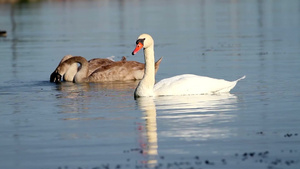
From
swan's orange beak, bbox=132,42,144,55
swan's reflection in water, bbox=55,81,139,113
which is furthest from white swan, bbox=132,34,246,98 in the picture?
swan's reflection in water, bbox=55,81,139,113

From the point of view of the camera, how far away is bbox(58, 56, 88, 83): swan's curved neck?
21.1 meters

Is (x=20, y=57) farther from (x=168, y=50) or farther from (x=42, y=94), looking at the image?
(x=42, y=94)

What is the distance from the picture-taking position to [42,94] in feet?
58.0

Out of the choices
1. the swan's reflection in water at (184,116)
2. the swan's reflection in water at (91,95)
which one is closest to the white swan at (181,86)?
the swan's reflection in water at (184,116)

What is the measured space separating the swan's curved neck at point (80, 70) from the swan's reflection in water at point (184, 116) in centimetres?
566

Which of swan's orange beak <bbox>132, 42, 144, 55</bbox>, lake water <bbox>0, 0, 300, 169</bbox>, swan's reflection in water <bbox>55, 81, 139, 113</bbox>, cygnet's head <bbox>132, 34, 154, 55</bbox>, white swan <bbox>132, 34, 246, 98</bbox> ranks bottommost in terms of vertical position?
swan's reflection in water <bbox>55, 81, 139, 113</bbox>

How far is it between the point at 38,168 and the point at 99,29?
35.9m

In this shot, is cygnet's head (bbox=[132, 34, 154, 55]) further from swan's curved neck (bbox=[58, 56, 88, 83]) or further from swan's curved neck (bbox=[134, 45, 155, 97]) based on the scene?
swan's curved neck (bbox=[58, 56, 88, 83])

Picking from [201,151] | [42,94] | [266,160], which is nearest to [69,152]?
[201,151]

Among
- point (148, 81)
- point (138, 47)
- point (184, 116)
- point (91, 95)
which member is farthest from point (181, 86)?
point (184, 116)

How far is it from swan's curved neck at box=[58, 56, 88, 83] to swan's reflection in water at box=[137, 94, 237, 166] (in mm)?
5656

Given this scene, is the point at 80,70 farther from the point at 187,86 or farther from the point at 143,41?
the point at 187,86

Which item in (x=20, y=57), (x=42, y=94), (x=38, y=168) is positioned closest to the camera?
(x=38, y=168)

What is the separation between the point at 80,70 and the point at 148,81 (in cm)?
545
